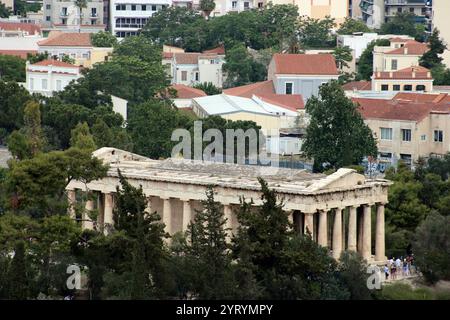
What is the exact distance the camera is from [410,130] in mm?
110000

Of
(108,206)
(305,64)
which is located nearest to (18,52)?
(305,64)

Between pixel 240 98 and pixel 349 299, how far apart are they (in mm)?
51769

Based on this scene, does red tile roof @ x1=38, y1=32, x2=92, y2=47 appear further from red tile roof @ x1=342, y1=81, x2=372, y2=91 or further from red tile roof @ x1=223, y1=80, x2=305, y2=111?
red tile roof @ x1=342, y1=81, x2=372, y2=91

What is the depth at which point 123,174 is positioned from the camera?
85.7 meters

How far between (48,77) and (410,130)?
1089 inches

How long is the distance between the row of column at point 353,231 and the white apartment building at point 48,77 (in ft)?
159

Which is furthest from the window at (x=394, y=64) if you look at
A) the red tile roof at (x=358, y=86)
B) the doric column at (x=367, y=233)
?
the doric column at (x=367, y=233)

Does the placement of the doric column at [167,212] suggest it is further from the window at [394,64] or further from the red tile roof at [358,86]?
the window at [394,64]

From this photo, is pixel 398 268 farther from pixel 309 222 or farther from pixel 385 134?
pixel 385 134

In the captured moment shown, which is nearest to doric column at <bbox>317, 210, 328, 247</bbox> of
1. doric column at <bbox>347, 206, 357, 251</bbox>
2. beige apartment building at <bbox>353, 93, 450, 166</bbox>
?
doric column at <bbox>347, 206, 357, 251</bbox>

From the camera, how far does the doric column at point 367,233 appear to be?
8281 cm

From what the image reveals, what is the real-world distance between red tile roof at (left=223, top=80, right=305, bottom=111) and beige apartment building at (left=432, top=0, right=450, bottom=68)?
15.9 meters
